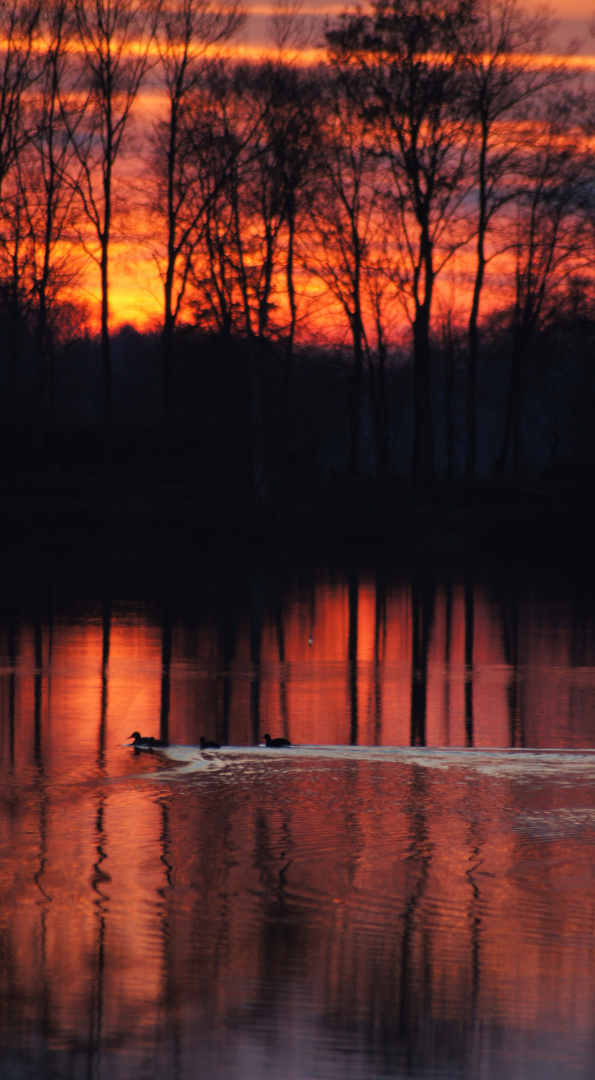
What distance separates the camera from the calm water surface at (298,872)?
526 cm

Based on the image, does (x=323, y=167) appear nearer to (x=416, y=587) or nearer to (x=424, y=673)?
(x=416, y=587)

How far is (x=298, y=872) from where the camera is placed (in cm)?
725

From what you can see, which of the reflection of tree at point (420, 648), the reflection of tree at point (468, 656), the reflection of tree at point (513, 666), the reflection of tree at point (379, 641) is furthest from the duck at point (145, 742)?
the reflection of tree at point (513, 666)

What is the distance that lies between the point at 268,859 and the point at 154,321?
51.9 meters

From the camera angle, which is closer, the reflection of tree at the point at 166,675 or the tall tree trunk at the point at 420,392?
the reflection of tree at the point at 166,675

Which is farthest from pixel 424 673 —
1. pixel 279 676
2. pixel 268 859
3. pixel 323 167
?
pixel 323 167

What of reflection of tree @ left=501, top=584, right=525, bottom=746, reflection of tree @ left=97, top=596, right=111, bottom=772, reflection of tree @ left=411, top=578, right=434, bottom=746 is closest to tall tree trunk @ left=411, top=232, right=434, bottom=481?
reflection of tree @ left=411, top=578, right=434, bottom=746

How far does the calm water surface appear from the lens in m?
5.26

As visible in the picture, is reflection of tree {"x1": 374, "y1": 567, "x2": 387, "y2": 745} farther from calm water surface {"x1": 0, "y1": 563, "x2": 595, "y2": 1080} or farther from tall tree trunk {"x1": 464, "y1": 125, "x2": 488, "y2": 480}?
tall tree trunk {"x1": 464, "y1": 125, "x2": 488, "y2": 480}

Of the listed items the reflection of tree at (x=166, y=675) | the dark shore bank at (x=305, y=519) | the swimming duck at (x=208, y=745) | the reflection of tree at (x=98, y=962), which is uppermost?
the dark shore bank at (x=305, y=519)

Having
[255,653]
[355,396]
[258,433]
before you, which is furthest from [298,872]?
[355,396]

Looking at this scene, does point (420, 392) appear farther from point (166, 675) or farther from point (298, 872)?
point (298, 872)

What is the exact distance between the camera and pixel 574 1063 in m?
5.04

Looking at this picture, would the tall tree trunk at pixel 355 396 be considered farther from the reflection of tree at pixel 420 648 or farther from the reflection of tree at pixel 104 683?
the reflection of tree at pixel 104 683
